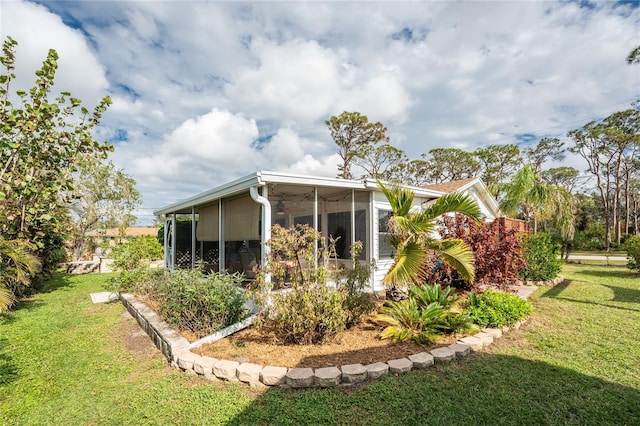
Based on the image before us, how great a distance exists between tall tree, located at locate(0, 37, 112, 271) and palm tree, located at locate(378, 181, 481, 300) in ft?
26.0

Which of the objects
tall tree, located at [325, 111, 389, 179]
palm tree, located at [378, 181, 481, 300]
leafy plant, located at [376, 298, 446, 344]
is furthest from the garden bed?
tall tree, located at [325, 111, 389, 179]

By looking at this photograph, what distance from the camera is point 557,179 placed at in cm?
3619

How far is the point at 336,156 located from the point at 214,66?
56.9ft

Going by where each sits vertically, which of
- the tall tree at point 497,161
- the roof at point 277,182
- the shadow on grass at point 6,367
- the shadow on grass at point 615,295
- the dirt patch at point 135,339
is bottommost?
the dirt patch at point 135,339

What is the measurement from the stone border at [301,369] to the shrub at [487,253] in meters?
2.40

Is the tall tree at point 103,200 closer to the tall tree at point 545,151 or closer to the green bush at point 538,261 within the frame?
the green bush at point 538,261

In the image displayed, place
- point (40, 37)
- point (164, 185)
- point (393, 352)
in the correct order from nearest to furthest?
point (393, 352)
point (40, 37)
point (164, 185)

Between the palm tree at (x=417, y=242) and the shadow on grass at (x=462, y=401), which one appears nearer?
the shadow on grass at (x=462, y=401)

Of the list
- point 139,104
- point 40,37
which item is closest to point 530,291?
point 40,37

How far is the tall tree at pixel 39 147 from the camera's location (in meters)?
6.68

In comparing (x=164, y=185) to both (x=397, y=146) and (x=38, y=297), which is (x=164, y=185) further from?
(x=38, y=297)

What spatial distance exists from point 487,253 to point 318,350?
4637 mm

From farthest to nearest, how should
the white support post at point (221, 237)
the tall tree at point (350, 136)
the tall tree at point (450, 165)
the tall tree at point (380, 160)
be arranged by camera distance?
the tall tree at point (380, 160) → the tall tree at point (450, 165) → the tall tree at point (350, 136) → the white support post at point (221, 237)

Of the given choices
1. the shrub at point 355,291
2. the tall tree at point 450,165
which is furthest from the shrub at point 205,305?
the tall tree at point 450,165
